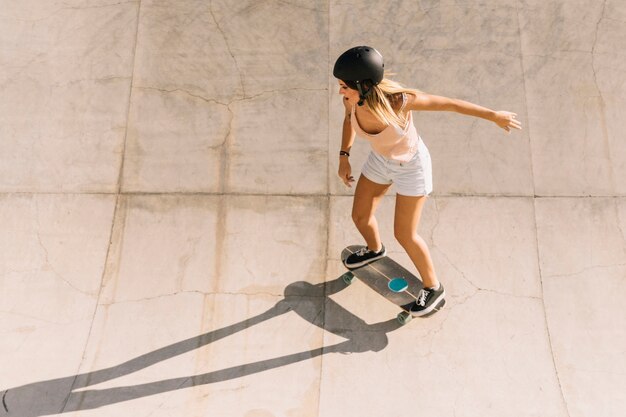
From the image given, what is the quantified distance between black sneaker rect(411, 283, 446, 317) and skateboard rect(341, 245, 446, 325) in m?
0.04

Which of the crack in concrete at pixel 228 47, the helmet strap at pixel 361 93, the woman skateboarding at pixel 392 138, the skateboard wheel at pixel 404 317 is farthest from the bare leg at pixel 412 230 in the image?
the crack in concrete at pixel 228 47

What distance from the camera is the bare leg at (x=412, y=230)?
345cm

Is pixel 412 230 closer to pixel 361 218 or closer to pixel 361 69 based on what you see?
pixel 361 218

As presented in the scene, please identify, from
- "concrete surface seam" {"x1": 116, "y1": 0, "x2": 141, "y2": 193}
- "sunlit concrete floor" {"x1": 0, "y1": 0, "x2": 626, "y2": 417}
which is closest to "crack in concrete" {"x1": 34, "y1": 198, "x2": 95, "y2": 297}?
"sunlit concrete floor" {"x1": 0, "y1": 0, "x2": 626, "y2": 417}

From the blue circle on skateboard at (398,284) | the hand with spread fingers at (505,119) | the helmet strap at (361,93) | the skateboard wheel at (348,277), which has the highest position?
the helmet strap at (361,93)

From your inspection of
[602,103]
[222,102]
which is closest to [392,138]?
[222,102]

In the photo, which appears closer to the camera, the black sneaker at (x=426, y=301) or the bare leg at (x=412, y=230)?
the bare leg at (x=412, y=230)

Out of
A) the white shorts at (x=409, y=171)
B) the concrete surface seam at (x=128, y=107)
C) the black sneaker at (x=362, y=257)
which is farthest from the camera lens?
the concrete surface seam at (x=128, y=107)

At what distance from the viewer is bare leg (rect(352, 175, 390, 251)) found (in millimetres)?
3617

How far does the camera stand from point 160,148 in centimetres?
495

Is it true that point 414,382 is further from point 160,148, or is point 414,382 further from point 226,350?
point 160,148

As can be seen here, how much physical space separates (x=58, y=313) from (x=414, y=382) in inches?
114

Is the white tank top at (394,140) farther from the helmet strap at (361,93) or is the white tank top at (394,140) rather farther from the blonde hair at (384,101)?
the helmet strap at (361,93)

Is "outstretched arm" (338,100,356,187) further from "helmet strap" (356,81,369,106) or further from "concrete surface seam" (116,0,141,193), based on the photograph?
"concrete surface seam" (116,0,141,193)
